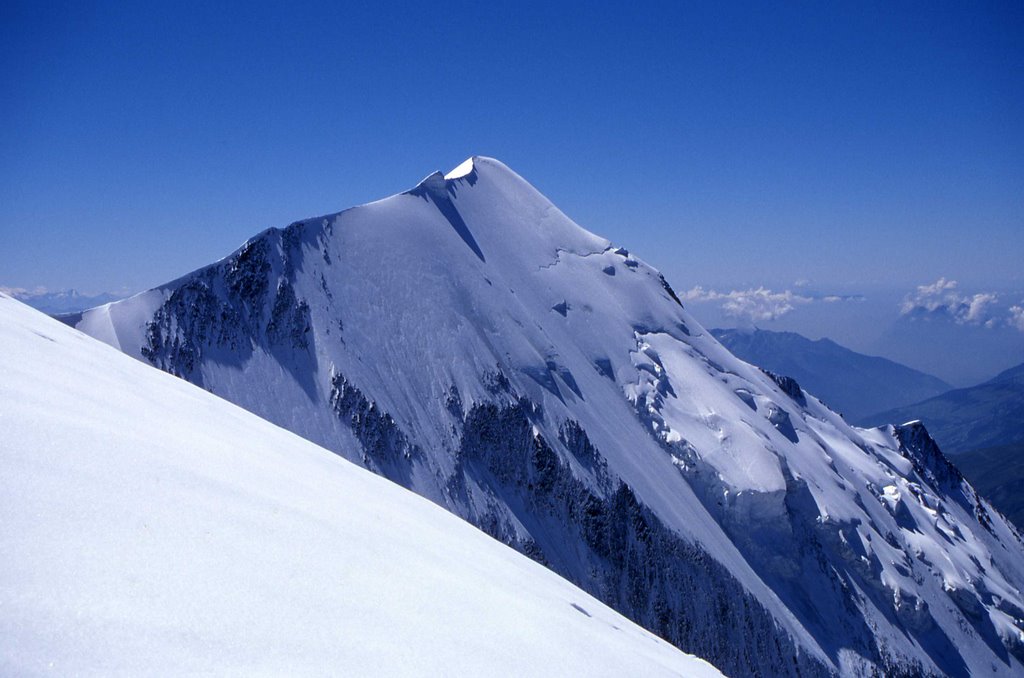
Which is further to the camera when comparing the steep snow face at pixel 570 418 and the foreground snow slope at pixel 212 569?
the steep snow face at pixel 570 418

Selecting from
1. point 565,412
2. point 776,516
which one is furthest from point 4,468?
point 776,516

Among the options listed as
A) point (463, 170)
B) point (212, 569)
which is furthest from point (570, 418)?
point (212, 569)

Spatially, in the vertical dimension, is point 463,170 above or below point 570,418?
above

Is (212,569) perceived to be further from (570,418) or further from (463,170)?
(463,170)

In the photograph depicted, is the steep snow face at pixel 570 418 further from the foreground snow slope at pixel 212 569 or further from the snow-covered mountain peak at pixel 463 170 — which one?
the foreground snow slope at pixel 212 569

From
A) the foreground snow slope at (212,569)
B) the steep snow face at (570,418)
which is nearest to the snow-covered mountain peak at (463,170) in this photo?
→ the steep snow face at (570,418)

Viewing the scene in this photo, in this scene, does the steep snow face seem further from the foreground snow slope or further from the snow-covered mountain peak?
the foreground snow slope
